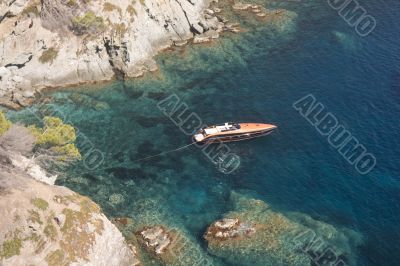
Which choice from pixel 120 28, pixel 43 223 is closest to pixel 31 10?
pixel 120 28

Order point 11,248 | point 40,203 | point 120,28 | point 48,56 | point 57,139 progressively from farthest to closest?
point 120,28, point 48,56, point 57,139, point 40,203, point 11,248

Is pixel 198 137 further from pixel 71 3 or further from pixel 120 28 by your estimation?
pixel 71 3

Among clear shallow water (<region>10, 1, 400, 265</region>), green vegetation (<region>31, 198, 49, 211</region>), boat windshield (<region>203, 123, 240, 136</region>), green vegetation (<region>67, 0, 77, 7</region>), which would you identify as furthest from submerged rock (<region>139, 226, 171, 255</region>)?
green vegetation (<region>67, 0, 77, 7</region>)

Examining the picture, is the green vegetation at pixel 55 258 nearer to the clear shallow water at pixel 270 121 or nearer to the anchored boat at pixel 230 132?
the clear shallow water at pixel 270 121

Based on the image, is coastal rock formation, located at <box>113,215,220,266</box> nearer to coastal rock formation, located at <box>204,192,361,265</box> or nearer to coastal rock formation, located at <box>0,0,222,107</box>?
coastal rock formation, located at <box>204,192,361,265</box>

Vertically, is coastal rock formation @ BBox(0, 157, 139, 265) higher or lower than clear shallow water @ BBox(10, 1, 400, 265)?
lower
